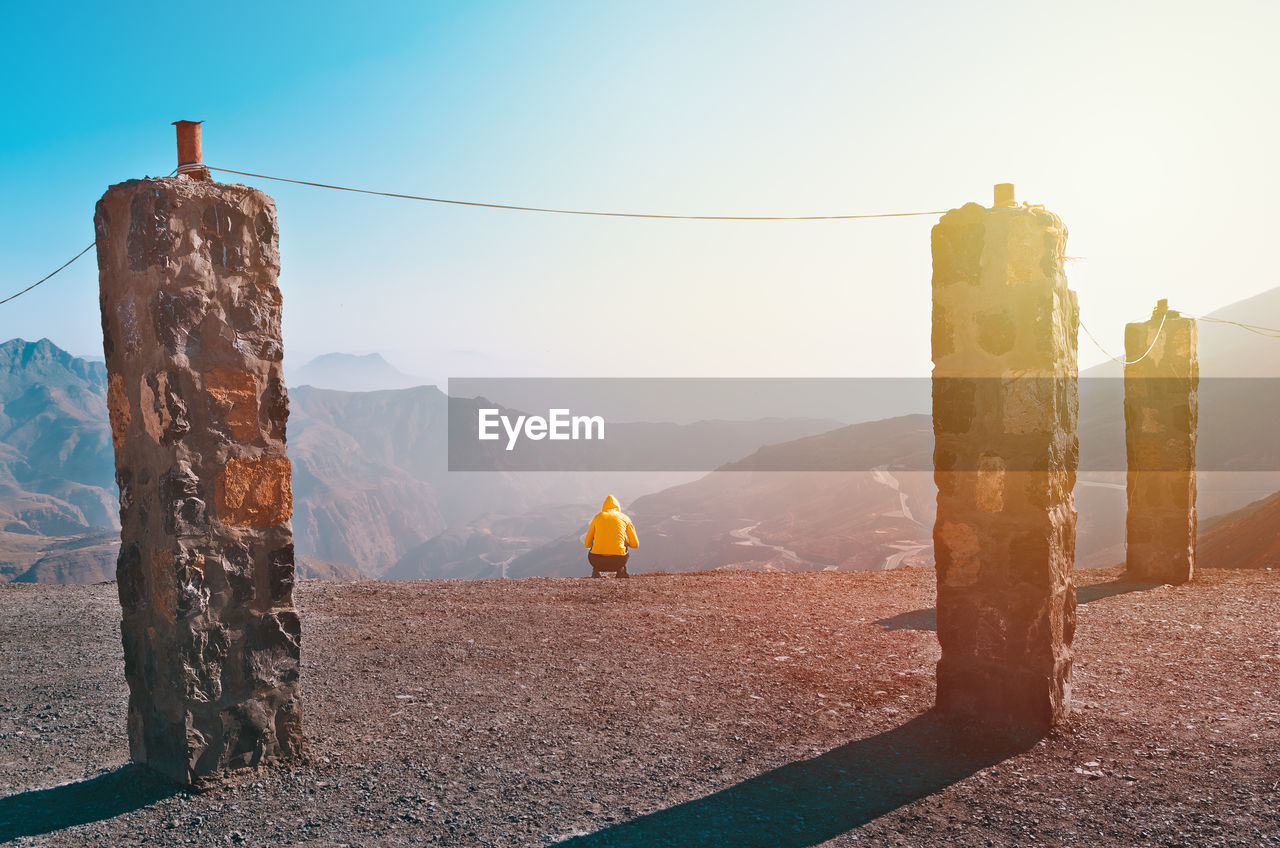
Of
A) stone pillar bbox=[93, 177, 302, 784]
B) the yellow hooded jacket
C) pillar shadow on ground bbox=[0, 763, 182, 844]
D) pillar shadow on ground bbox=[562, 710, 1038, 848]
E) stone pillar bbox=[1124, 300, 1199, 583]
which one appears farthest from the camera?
the yellow hooded jacket

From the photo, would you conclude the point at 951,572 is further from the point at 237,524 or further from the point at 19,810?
the point at 19,810

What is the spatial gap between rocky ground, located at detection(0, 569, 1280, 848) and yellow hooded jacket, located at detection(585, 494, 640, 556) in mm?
2494

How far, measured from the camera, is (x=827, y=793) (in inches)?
172

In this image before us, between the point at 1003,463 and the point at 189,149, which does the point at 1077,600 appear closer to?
the point at 1003,463

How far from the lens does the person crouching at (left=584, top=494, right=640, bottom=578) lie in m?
11.1

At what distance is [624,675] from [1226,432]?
5160 centimetres

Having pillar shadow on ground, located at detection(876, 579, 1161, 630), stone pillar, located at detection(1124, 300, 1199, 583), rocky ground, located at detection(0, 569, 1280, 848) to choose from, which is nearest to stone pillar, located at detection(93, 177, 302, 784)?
rocky ground, located at detection(0, 569, 1280, 848)

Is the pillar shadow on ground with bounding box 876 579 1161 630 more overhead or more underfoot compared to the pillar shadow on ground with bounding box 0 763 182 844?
more underfoot

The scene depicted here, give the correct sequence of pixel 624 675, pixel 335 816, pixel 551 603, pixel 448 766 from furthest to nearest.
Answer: pixel 551 603
pixel 624 675
pixel 448 766
pixel 335 816

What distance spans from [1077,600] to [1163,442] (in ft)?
9.58

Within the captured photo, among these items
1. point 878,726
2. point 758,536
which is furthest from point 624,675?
point 758,536

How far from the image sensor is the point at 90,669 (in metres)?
6.79

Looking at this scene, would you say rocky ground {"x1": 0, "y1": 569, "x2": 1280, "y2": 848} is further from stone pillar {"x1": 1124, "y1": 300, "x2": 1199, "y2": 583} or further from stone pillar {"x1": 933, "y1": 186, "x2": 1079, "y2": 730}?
stone pillar {"x1": 1124, "y1": 300, "x2": 1199, "y2": 583}

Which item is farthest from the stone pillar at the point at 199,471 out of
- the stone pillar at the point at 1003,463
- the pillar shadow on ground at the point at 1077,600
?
the pillar shadow on ground at the point at 1077,600
